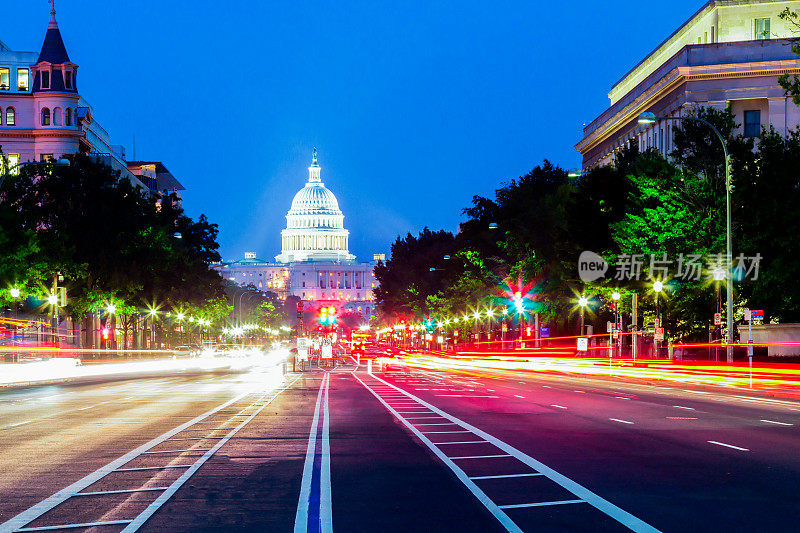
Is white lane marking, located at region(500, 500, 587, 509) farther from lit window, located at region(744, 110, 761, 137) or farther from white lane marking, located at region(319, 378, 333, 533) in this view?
lit window, located at region(744, 110, 761, 137)

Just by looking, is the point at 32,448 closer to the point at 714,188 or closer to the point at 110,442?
the point at 110,442

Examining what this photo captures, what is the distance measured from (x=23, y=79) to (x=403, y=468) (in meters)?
108

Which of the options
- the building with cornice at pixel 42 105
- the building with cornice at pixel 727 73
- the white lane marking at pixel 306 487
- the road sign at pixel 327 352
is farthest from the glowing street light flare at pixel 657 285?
the building with cornice at pixel 42 105

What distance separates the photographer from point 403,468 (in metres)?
15.5

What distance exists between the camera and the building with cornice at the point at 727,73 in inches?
3647

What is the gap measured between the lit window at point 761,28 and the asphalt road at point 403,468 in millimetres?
77877

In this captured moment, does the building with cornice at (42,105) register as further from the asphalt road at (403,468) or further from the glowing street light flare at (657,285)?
the asphalt road at (403,468)

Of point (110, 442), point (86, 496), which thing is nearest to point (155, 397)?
point (110, 442)

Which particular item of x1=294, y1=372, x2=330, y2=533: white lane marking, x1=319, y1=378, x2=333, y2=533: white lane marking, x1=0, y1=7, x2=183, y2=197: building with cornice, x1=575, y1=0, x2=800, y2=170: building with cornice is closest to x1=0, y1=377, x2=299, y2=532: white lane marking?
x1=294, y1=372, x2=330, y2=533: white lane marking

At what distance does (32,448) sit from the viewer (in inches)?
734

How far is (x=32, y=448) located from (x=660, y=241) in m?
47.3

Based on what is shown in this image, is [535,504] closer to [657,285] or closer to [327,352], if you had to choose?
[657,285]

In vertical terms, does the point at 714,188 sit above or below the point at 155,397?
above

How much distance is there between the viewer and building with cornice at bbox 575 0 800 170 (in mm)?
92625
